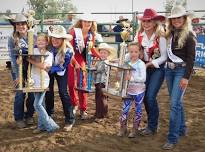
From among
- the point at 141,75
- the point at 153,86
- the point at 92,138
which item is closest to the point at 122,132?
the point at 92,138

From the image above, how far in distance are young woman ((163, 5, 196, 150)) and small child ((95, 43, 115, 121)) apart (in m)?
1.37

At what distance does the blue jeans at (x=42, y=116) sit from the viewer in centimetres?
523

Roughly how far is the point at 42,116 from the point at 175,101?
186 centimetres

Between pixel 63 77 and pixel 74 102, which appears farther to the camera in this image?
pixel 74 102

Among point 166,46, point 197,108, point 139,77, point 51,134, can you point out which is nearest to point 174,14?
point 166,46

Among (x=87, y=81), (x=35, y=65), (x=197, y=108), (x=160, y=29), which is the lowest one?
(x=197, y=108)

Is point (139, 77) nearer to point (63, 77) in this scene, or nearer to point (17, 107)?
point (63, 77)

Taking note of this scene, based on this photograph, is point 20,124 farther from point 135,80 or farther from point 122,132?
point 135,80

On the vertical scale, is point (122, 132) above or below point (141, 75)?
below

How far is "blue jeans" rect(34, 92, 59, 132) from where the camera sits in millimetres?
5234

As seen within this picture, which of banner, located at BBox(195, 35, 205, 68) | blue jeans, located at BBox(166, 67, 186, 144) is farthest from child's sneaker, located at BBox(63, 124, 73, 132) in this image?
banner, located at BBox(195, 35, 205, 68)

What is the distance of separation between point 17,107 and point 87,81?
1159 mm

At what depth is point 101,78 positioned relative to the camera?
6137mm

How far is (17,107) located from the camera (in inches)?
222
